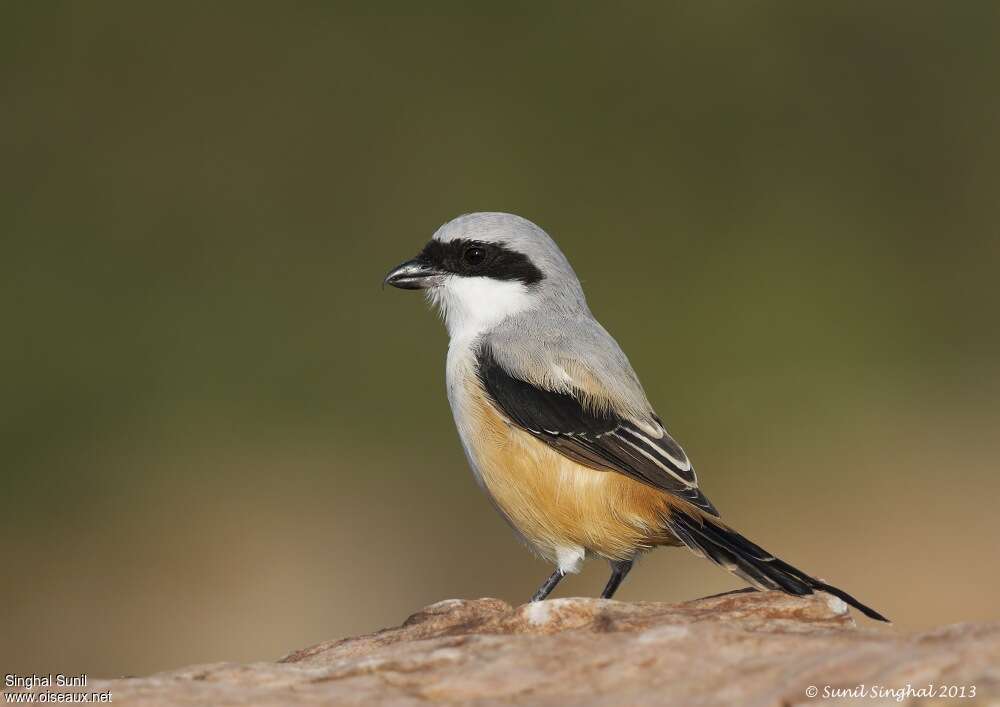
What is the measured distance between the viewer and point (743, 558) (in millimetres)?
4738

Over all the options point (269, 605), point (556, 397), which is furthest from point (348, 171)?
point (556, 397)

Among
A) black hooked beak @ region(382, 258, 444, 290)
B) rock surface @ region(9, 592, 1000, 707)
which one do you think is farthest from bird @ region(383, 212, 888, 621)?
rock surface @ region(9, 592, 1000, 707)

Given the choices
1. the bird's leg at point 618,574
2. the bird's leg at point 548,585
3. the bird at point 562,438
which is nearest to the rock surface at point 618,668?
the bird at point 562,438

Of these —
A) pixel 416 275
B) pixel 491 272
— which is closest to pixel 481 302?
pixel 491 272

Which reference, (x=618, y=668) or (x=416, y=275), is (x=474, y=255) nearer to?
(x=416, y=275)

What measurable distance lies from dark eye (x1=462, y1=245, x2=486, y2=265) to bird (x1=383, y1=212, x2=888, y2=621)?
51 millimetres

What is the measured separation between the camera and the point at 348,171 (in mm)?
12555

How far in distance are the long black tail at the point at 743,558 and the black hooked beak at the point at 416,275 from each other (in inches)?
68.2

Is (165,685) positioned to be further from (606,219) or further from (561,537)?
(606,219)

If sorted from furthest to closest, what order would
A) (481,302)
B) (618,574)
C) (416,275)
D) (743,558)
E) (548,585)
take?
(416,275)
(481,302)
(618,574)
(548,585)
(743,558)

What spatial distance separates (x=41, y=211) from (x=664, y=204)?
5721 millimetres

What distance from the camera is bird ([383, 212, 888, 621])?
16.7ft

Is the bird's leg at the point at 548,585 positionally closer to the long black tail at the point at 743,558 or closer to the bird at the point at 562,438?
the bird at the point at 562,438

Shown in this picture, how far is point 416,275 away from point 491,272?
374 mm
